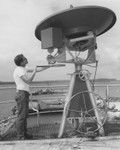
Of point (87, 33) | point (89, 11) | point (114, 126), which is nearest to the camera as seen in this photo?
point (89, 11)

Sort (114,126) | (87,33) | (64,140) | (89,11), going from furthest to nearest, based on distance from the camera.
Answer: (114,126) < (87,33) < (89,11) < (64,140)

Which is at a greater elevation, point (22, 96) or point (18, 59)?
point (18, 59)

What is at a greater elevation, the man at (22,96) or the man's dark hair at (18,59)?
the man's dark hair at (18,59)

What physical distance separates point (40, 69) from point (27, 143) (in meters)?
1.46

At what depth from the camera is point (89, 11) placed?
7.44 meters

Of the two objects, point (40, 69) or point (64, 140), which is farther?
point (40, 69)

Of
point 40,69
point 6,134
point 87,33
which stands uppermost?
point 87,33

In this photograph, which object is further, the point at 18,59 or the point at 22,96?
the point at 18,59

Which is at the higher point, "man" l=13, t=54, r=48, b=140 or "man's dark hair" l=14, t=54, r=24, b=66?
"man's dark hair" l=14, t=54, r=24, b=66

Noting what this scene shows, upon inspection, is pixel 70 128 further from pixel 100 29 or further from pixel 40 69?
pixel 100 29

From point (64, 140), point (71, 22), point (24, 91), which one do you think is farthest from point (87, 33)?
point (64, 140)

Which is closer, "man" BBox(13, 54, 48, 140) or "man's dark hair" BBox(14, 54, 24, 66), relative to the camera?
"man" BBox(13, 54, 48, 140)

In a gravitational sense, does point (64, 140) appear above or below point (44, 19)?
below

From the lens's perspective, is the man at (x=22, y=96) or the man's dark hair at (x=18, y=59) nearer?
the man at (x=22, y=96)
